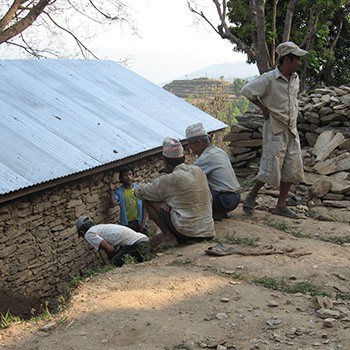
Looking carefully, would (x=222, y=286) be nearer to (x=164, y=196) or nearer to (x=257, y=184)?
(x=164, y=196)

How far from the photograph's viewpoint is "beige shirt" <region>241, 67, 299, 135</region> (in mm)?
6629

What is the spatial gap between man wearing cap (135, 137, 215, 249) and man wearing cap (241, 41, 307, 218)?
1.09 m

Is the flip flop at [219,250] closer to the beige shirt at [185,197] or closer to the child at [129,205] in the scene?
the beige shirt at [185,197]

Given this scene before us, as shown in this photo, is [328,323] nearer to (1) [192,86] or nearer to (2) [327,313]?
(2) [327,313]

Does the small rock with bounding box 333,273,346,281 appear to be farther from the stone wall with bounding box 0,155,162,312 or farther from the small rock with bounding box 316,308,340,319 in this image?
the stone wall with bounding box 0,155,162,312

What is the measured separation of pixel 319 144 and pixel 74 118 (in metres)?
3.68

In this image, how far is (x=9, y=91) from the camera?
8.62 m

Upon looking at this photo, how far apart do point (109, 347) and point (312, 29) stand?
9757 mm

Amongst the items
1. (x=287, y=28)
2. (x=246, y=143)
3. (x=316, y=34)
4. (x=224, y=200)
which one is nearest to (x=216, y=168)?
(x=224, y=200)

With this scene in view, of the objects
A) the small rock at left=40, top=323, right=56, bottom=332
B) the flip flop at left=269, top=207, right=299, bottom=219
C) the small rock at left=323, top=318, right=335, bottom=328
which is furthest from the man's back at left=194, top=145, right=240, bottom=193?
the small rock at left=40, top=323, right=56, bottom=332

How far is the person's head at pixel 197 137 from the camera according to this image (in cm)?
656

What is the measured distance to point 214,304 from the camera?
14.6ft

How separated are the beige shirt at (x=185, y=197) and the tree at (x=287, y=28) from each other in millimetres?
6576

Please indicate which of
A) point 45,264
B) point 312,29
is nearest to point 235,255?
point 45,264
